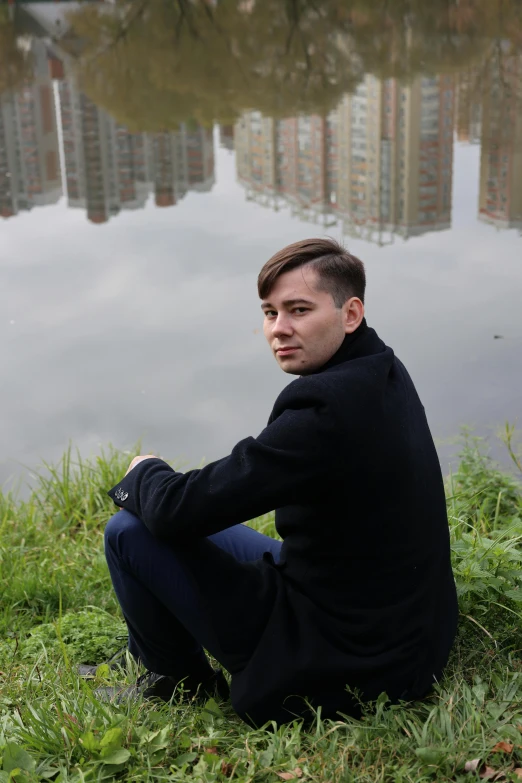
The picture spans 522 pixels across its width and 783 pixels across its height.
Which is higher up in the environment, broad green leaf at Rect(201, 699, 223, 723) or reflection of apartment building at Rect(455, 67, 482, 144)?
reflection of apartment building at Rect(455, 67, 482, 144)

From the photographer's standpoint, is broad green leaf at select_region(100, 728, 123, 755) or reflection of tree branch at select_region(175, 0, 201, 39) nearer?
broad green leaf at select_region(100, 728, 123, 755)

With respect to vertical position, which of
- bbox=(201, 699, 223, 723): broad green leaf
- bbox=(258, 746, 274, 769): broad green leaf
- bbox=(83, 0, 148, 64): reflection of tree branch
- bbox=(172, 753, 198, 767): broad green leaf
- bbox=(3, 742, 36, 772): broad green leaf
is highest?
bbox=(83, 0, 148, 64): reflection of tree branch

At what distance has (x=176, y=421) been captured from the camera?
15.8ft

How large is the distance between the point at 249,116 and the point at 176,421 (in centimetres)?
857

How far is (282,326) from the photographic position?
80.3 inches

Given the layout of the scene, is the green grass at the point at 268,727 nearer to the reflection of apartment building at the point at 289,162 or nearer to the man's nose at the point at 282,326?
the man's nose at the point at 282,326

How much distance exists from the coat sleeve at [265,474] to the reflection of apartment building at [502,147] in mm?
6244

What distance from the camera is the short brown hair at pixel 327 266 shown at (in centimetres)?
203

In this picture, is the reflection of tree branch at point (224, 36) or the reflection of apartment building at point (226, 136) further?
the reflection of tree branch at point (224, 36)

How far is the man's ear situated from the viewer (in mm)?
2023

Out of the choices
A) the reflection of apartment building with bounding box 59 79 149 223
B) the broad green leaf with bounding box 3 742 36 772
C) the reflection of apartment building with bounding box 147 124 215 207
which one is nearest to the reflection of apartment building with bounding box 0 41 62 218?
the reflection of apartment building with bounding box 59 79 149 223

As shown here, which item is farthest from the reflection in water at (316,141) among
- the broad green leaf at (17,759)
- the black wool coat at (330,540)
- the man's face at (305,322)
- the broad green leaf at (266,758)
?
the broad green leaf at (17,759)

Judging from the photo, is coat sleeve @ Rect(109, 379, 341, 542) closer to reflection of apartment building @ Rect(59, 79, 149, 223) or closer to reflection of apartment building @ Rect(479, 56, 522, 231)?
reflection of apartment building @ Rect(479, 56, 522, 231)

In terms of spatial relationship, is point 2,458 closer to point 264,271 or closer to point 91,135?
point 264,271
